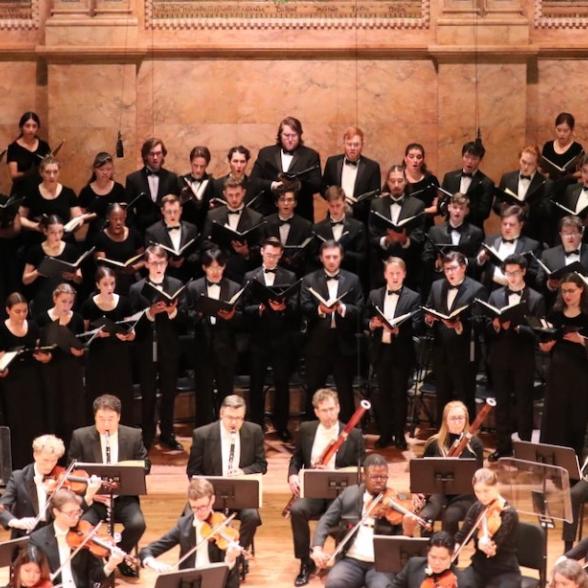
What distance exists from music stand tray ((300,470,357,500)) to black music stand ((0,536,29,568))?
154 centimetres

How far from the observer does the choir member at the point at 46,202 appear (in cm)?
999

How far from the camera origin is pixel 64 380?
9.06 metres

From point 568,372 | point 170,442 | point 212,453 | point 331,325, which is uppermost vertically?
point 331,325

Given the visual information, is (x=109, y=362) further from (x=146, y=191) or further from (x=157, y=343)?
(x=146, y=191)

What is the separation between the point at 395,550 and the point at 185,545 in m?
1.01

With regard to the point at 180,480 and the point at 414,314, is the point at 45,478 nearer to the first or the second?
the point at 180,480

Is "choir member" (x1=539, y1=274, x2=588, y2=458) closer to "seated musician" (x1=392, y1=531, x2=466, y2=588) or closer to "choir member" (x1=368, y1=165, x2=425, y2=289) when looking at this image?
"choir member" (x1=368, y1=165, x2=425, y2=289)

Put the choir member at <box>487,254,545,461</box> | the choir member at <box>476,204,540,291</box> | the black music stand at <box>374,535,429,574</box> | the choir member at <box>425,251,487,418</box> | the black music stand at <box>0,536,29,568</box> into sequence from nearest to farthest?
1. the black music stand at <box>0,536,29,568</box>
2. the black music stand at <box>374,535,429,574</box>
3. the choir member at <box>487,254,545,461</box>
4. the choir member at <box>425,251,487,418</box>
5. the choir member at <box>476,204,540,291</box>

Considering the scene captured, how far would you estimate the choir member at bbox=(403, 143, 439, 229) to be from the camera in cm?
1012

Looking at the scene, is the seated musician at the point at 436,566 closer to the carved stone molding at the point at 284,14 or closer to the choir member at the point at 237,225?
the choir member at the point at 237,225

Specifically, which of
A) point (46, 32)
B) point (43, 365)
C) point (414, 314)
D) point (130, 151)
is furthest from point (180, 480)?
point (46, 32)

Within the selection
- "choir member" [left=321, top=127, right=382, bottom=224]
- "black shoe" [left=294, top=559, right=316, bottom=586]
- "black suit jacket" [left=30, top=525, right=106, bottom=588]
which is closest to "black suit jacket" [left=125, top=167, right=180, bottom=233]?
"choir member" [left=321, top=127, right=382, bottom=224]

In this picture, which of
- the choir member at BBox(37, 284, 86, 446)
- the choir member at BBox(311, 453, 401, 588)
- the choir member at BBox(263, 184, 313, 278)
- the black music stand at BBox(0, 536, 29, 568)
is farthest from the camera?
the choir member at BBox(263, 184, 313, 278)

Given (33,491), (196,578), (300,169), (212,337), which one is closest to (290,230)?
(300,169)
